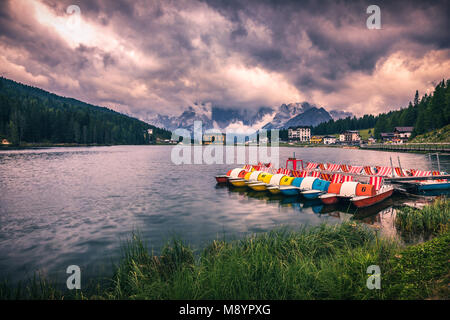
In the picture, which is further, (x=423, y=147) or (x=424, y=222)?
(x=423, y=147)

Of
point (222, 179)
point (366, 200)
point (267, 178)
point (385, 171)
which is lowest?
point (366, 200)

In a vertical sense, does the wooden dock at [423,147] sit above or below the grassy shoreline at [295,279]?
above

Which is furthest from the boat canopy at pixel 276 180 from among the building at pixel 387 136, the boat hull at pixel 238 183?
the building at pixel 387 136

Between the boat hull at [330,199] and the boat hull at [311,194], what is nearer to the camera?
the boat hull at [330,199]

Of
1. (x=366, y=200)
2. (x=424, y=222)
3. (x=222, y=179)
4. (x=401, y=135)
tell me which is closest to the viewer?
(x=424, y=222)

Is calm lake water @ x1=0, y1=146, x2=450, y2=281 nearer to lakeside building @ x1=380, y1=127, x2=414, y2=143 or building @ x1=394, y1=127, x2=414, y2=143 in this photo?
lakeside building @ x1=380, y1=127, x2=414, y2=143

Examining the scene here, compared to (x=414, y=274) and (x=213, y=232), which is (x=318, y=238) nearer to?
(x=414, y=274)

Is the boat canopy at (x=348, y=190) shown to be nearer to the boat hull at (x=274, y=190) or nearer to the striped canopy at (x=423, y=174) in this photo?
the boat hull at (x=274, y=190)

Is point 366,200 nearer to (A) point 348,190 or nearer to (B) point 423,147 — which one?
(A) point 348,190

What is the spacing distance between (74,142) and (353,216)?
648ft

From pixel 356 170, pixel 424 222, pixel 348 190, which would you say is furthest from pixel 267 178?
pixel 424 222

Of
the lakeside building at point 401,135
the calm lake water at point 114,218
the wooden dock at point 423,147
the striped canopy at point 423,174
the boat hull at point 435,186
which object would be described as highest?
the lakeside building at point 401,135
